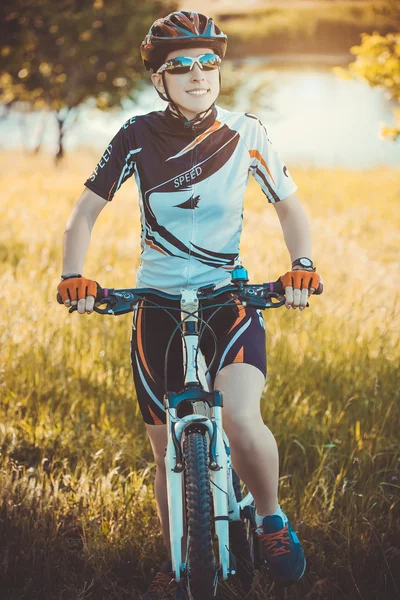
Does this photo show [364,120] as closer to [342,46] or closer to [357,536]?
[342,46]

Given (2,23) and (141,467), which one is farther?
(2,23)

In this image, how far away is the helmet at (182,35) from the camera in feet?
9.75

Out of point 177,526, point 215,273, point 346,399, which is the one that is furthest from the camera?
point 346,399

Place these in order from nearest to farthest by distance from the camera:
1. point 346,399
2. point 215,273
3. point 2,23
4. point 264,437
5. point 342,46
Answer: point 264,437
point 215,273
point 346,399
point 2,23
point 342,46

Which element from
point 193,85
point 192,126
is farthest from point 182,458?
point 193,85

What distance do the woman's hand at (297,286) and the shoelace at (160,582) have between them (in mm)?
1315

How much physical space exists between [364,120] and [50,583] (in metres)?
59.6

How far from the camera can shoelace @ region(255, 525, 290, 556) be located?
113 inches

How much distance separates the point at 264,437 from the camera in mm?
2789

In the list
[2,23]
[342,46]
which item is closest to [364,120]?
[342,46]

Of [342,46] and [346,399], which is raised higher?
[342,46]

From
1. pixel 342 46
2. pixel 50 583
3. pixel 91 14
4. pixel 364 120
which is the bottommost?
pixel 50 583

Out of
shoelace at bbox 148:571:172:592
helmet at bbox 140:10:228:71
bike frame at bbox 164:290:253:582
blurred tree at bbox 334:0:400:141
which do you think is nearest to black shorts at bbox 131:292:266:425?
bike frame at bbox 164:290:253:582

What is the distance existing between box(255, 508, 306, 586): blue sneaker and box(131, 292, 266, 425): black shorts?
610mm
